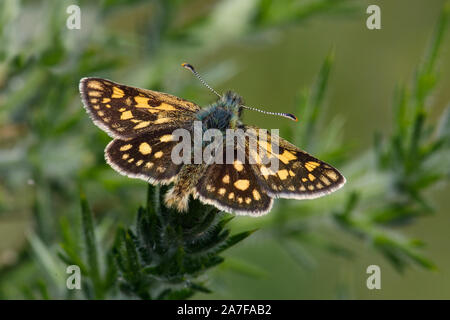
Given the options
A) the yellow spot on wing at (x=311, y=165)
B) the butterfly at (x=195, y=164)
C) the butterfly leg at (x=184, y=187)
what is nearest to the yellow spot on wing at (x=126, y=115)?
the butterfly at (x=195, y=164)

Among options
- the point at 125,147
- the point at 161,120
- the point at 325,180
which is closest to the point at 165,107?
the point at 161,120

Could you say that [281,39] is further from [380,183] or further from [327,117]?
[380,183]

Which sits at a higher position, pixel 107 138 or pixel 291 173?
pixel 107 138

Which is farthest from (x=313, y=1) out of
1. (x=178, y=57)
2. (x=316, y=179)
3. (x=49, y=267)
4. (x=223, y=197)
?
(x=49, y=267)

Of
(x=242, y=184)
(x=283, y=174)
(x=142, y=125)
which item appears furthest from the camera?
(x=142, y=125)

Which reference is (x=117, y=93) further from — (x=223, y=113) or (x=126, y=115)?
(x=223, y=113)

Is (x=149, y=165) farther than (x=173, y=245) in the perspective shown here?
Yes
